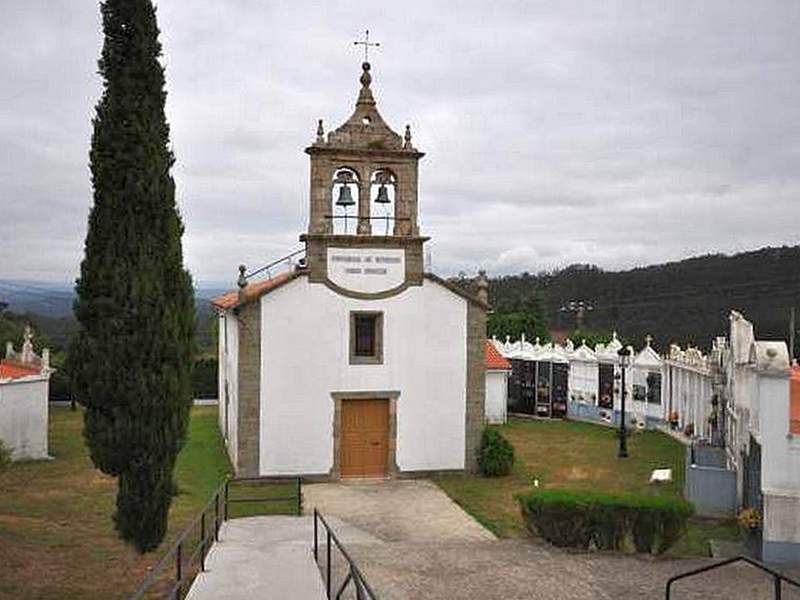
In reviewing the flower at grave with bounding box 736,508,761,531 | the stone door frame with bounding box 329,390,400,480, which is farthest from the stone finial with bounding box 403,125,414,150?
the flower at grave with bounding box 736,508,761,531

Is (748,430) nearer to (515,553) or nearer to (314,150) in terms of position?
(515,553)

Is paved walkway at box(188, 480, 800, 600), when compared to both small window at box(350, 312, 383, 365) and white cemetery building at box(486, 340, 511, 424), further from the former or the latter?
white cemetery building at box(486, 340, 511, 424)

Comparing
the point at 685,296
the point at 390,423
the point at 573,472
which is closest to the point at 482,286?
the point at 390,423

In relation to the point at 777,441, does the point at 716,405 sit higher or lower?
lower

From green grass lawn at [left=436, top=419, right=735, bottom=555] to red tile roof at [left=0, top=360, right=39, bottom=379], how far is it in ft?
37.2

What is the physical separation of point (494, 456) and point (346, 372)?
13.0 feet

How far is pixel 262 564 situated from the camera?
10711mm

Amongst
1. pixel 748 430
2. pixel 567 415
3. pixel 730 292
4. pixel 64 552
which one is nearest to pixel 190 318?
pixel 64 552

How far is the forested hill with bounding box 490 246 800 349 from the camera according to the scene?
1922 inches

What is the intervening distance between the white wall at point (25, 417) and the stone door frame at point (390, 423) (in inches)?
330

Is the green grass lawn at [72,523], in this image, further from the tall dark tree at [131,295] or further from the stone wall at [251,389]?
the stone wall at [251,389]

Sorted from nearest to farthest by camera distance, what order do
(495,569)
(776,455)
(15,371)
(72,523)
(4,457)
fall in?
(495,569) < (776,455) < (72,523) < (4,457) < (15,371)

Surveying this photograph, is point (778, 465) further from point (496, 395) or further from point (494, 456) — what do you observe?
point (496, 395)

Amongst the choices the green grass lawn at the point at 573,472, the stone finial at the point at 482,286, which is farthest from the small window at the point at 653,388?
the stone finial at the point at 482,286
